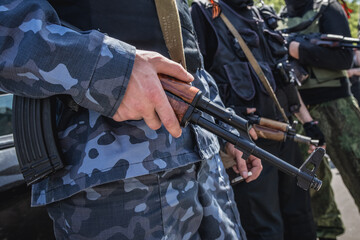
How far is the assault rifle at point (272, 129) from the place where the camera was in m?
2.14

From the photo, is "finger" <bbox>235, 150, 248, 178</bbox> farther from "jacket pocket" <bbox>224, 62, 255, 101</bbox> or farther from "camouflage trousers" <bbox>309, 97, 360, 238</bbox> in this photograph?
"camouflage trousers" <bbox>309, 97, 360, 238</bbox>

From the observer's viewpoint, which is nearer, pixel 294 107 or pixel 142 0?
pixel 142 0

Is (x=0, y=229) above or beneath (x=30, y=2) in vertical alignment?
beneath

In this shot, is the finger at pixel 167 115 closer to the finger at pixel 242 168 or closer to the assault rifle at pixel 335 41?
the finger at pixel 242 168

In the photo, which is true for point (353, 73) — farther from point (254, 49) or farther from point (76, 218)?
point (76, 218)

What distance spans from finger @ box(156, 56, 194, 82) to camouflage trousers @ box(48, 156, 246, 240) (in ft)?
1.03

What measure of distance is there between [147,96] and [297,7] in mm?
2768

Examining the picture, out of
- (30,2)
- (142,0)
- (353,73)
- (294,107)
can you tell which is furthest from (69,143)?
(353,73)

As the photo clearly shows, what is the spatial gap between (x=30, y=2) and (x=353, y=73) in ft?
12.7

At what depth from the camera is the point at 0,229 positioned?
143cm

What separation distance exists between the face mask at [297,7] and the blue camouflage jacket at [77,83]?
105 inches

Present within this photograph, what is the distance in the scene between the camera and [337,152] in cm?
289

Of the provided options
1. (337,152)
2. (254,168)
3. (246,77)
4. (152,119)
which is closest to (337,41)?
(337,152)

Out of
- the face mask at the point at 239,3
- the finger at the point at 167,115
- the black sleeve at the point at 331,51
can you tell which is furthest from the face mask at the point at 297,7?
the finger at the point at 167,115
